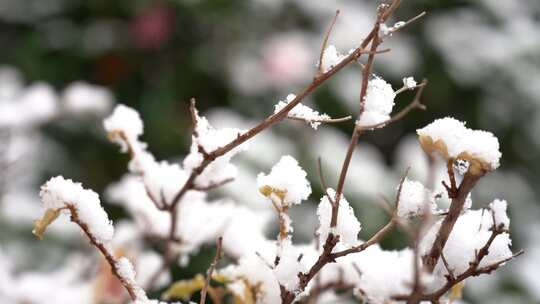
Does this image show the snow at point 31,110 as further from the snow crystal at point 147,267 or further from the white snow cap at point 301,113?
the white snow cap at point 301,113

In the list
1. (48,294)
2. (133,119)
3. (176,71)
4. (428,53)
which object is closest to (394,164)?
(428,53)

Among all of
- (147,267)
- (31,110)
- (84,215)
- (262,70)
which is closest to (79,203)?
(84,215)

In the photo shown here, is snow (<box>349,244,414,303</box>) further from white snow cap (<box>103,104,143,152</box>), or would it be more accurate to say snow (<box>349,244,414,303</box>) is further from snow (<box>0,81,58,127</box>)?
snow (<box>0,81,58,127</box>)

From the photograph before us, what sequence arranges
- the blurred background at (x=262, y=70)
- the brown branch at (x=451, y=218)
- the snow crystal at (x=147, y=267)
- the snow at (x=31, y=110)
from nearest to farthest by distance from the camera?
1. the brown branch at (x=451, y=218)
2. the snow crystal at (x=147, y=267)
3. the snow at (x=31, y=110)
4. the blurred background at (x=262, y=70)

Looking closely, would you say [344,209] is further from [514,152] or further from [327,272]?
[514,152]

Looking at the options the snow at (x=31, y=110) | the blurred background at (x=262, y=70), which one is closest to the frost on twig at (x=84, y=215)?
the snow at (x=31, y=110)

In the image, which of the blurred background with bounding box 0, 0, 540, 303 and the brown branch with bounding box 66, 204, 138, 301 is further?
the blurred background with bounding box 0, 0, 540, 303

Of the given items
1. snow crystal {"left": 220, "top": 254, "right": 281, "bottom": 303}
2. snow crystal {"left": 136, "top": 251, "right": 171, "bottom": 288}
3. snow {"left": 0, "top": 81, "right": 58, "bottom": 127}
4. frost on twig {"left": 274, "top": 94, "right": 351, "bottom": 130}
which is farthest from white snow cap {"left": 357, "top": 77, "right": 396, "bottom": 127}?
snow {"left": 0, "top": 81, "right": 58, "bottom": 127}
